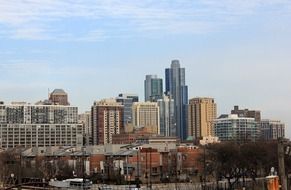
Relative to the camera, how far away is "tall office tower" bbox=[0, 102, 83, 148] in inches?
5133

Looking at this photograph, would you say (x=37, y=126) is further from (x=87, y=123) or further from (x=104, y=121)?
(x=87, y=123)

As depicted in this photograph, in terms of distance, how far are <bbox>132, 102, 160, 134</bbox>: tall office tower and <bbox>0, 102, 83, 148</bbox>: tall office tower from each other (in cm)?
4395

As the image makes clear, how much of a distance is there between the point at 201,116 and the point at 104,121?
4112 cm

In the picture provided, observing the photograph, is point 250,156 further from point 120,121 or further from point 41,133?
point 120,121

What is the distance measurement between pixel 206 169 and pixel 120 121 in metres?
99.2

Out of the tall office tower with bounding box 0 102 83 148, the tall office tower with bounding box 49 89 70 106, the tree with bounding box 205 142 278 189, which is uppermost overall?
the tall office tower with bounding box 49 89 70 106

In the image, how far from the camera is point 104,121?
154000mm

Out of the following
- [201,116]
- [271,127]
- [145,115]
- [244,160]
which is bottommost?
[244,160]

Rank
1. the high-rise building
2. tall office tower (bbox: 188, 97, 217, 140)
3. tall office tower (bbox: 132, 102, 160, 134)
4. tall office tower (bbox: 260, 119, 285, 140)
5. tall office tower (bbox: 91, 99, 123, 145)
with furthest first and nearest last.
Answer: tall office tower (bbox: 132, 102, 160, 134) < tall office tower (bbox: 188, 97, 217, 140) < tall office tower (bbox: 260, 119, 285, 140) < the high-rise building < tall office tower (bbox: 91, 99, 123, 145)

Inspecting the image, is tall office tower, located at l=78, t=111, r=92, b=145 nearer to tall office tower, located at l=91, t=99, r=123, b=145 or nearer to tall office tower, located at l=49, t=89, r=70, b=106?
tall office tower, located at l=91, t=99, r=123, b=145

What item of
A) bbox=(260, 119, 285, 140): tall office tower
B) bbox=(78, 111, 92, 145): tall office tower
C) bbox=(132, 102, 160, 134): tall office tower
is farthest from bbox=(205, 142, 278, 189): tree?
bbox=(132, 102, 160, 134): tall office tower

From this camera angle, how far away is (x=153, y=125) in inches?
7574

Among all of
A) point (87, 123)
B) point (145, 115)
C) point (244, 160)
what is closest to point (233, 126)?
point (87, 123)

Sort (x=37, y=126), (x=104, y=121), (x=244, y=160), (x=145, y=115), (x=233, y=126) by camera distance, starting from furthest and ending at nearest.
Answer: (x=145, y=115)
(x=233, y=126)
(x=104, y=121)
(x=37, y=126)
(x=244, y=160)
